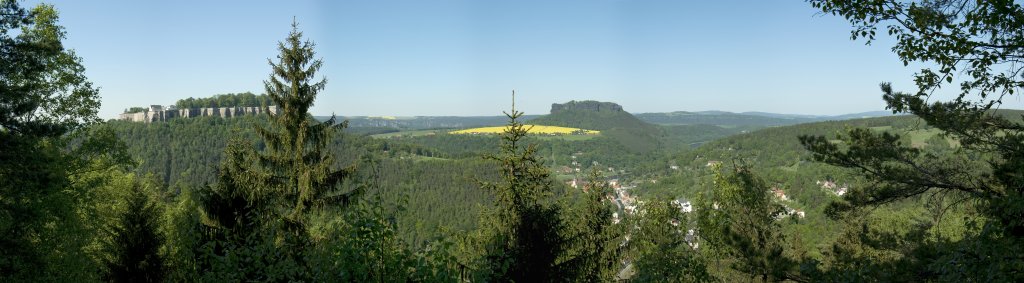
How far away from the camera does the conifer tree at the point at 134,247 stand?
1545cm

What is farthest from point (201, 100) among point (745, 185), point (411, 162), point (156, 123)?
point (745, 185)

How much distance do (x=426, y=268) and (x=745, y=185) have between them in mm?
12346

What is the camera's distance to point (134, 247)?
15.6 m

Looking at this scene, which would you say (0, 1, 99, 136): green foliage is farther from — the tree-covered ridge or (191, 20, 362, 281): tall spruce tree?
the tree-covered ridge

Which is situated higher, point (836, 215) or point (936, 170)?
point (936, 170)

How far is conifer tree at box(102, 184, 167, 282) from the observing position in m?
15.5

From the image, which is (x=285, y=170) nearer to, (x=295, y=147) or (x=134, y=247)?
(x=295, y=147)

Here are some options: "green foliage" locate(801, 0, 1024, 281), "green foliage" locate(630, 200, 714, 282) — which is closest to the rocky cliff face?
"green foliage" locate(630, 200, 714, 282)

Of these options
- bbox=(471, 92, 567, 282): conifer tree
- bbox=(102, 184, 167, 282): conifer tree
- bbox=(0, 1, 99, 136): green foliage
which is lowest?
bbox=(102, 184, 167, 282): conifer tree

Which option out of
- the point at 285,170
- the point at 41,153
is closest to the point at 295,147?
the point at 285,170

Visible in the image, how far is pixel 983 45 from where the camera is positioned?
6.22 m

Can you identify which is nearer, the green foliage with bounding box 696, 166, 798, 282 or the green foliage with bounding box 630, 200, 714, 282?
the green foliage with bounding box 630, 200, 714, 282

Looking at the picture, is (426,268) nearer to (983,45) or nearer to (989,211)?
(983,45)

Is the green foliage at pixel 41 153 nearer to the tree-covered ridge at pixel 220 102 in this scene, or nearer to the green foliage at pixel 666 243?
the green foliage at pixel 666 243
